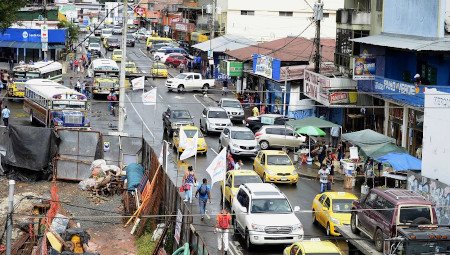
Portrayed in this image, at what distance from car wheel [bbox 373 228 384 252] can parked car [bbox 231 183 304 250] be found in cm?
299

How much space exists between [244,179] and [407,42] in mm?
15011

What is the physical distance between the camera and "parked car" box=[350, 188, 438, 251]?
2447cm

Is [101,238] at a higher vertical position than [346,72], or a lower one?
lower

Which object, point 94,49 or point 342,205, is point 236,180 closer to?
point 342,205

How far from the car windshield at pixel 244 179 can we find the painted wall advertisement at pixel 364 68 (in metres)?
16.6

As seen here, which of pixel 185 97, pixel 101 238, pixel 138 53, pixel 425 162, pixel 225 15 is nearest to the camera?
pixel 101 238

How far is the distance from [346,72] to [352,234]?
27381mm

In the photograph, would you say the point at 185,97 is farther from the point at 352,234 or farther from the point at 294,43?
the point at 352,234

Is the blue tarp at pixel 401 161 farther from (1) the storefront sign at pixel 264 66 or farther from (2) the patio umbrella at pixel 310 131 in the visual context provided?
(1) the storefront sign at pixel 264 66

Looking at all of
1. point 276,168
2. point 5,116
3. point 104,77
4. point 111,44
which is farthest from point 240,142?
point 111,44

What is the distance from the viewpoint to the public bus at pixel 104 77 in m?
66.6

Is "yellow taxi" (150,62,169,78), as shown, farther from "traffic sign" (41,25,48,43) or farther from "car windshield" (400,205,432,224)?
"car windshield" (400,205,432,224)

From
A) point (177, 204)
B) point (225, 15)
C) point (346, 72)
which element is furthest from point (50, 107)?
point (225, 15)

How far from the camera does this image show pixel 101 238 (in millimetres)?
30656
